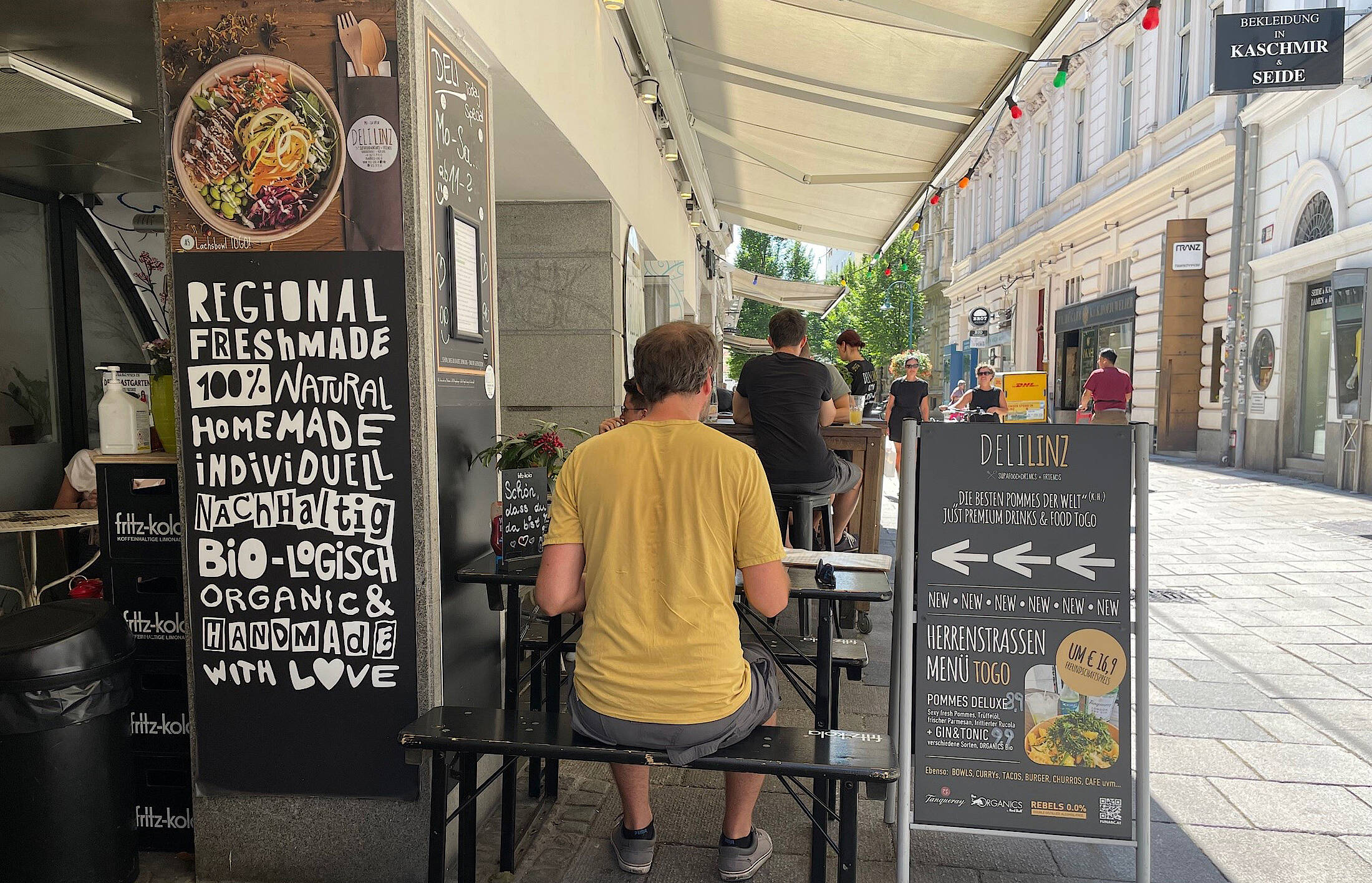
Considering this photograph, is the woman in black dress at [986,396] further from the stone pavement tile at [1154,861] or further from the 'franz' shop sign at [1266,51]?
the stone pavement tile at [1154,861]

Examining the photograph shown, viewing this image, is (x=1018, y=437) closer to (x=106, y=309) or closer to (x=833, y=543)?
(x=833, y=543)

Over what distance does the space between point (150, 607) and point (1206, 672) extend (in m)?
4.68

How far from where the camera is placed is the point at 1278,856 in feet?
8.91

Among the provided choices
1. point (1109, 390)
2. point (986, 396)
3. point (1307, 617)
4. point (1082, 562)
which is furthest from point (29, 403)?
point (1109, 390)

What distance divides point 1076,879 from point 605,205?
15.3 ft

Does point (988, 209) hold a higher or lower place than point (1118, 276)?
higher

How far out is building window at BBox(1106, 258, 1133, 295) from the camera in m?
18.3

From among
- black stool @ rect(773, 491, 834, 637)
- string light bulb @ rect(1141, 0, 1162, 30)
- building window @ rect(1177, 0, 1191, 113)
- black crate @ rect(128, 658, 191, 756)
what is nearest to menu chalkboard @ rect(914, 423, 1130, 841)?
black stool @ rect(773, 491, 834, 637)

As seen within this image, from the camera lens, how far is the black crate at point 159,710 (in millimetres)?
2773

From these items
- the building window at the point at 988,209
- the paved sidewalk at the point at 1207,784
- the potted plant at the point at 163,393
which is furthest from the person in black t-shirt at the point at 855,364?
the building window at the point at 988,209

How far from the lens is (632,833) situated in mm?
2646

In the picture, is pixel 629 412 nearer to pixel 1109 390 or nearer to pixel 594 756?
pixel 594 756

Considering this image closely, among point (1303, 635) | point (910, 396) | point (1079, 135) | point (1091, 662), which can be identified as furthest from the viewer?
point (1079, 135)

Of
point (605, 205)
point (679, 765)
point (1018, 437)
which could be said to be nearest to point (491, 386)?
point (679, 765)
